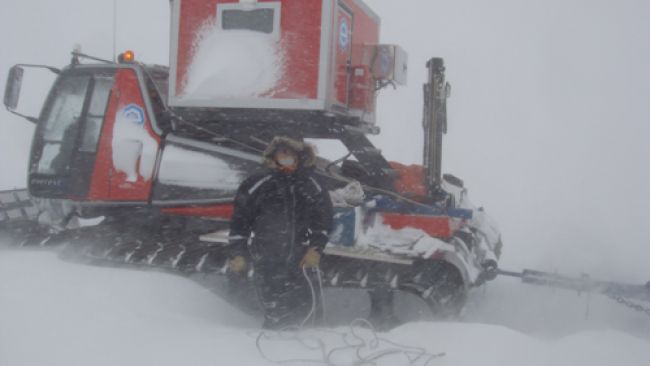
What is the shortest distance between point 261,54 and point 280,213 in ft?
4.54

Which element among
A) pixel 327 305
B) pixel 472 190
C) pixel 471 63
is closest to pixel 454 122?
pixel 471 63

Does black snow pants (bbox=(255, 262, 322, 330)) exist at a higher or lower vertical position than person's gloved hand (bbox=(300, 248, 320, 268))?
lower

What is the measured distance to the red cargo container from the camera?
4902 mm

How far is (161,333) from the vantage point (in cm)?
389

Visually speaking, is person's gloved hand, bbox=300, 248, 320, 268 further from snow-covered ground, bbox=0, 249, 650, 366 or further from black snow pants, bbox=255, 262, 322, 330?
snow-covered ground, bbox=0, 249, 650, 366

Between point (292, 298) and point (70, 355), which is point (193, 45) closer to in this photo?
point (292, 298)

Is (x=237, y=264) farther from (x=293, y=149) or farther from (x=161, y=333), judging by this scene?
(x=293, y=149)

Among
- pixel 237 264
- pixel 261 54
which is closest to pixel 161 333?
pixel 237 264

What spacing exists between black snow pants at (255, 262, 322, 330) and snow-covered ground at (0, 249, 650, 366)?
341mm

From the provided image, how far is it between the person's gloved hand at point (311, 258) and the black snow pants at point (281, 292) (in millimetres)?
149

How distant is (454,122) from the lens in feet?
64.7

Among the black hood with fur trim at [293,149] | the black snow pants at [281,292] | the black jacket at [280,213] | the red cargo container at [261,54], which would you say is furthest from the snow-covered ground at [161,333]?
the red cargo container at [261,54]

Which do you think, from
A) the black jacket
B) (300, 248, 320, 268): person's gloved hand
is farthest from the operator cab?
(300, 248, 320, 268): person's gloved hand

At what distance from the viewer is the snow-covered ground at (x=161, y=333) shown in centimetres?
355
